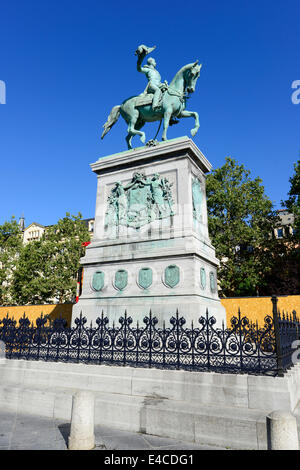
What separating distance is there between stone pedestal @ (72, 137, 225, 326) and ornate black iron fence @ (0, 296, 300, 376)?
172cm

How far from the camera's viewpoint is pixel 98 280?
1123 centimetres

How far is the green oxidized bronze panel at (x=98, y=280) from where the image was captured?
1112 centimetres

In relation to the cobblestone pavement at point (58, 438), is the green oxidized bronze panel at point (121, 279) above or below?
above

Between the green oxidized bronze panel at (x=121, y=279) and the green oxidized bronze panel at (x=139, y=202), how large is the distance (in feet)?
5.75

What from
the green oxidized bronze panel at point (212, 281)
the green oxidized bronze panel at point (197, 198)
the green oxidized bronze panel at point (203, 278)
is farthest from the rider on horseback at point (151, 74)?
the green oxidized bronze panel at point (212, 281)

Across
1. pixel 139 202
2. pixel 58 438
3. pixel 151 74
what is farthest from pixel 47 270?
pixel 58 438

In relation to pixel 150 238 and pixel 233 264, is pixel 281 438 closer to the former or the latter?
pixel 150 238

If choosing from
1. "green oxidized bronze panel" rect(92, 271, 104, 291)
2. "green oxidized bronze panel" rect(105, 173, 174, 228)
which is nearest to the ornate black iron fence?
"green oxidized bronze panel" rect(92, 271, 104, 291)

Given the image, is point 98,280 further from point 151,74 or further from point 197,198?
point 151,74

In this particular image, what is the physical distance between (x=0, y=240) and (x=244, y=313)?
31.4m

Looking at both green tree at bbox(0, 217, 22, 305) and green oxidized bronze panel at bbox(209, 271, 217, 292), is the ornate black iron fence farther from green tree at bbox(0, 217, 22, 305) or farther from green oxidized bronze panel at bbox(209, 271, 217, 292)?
green tree at bbox(0, 217, 22, 305)

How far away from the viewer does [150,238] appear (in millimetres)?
10930

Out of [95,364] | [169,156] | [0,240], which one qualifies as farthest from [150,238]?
[0,240]

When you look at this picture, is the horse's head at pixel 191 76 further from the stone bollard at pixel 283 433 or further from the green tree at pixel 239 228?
the green tree at pixel 239 228
